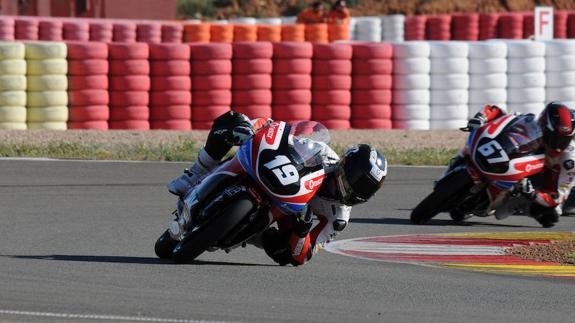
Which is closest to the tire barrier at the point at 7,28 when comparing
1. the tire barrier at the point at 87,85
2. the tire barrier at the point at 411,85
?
the tire barrier at the point at 87,85

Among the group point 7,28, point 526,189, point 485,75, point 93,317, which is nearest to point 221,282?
point 93,317

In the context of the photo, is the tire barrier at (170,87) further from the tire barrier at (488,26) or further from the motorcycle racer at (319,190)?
the tire barrier at (488,26)

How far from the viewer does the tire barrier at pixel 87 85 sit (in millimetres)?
17156

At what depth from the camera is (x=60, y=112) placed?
1712 centimetres

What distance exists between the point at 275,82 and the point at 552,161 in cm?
741

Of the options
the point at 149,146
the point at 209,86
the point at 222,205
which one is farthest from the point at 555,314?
the point at 209,86

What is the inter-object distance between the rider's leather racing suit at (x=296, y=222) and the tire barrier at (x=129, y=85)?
30.8 ft

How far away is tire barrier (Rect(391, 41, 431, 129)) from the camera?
59.6ft

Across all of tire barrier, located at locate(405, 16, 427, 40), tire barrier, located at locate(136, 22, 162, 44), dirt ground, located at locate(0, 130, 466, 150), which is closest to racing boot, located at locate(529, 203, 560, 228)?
dirt ground, located at locate(0, 130, 466, 150)

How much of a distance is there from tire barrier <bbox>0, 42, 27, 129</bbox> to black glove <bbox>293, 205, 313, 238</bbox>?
9.71 meters

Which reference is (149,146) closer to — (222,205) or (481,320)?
(222,205)

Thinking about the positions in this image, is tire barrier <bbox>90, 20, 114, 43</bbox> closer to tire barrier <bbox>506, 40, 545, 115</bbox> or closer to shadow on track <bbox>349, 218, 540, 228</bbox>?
tire barrier <bbox>506, 40, 545, 115</bbox>

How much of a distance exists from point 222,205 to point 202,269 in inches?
16.9

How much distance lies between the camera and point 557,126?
34.4 feet
